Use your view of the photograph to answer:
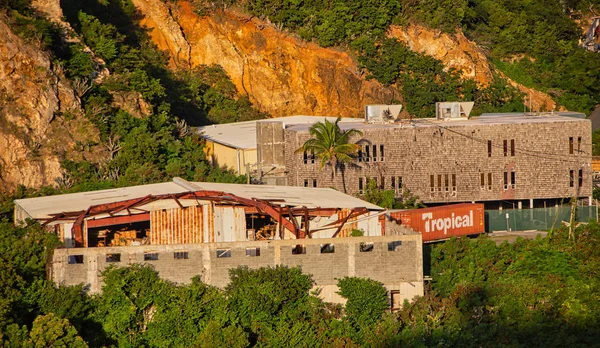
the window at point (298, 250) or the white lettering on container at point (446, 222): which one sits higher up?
the white lettering on container at point (446, 222)

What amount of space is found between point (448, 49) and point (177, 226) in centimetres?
4185

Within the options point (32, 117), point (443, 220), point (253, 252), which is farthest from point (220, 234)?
point (32, 117)

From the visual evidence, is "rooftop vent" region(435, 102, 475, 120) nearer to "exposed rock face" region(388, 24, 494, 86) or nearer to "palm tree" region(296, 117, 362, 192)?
"palm tree" region(296, 117, 362, 192)

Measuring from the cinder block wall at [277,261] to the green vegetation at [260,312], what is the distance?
371 mm

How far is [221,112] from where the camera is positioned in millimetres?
76938

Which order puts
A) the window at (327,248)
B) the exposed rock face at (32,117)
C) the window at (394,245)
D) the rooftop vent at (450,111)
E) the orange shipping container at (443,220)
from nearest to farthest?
the window at (327,248) < the window at (394,245) < the orange shipping container at (443,220) < the exposed rock face at (32,117) < the rooftop vent at (450,111)

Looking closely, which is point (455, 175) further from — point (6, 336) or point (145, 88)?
point (6, 336)

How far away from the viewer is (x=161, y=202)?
44969 millimetres

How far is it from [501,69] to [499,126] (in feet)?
92.8

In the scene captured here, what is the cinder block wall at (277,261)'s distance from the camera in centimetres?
4103

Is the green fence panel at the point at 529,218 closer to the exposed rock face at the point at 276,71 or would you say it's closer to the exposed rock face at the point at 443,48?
the exposed rock face at the point at 276,71

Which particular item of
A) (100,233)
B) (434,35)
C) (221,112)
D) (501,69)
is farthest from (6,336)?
(501,69)

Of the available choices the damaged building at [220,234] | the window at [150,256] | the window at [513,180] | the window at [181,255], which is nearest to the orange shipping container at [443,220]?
the damaged building at [220,234]

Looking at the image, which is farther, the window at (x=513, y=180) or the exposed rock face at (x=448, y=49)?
the exposed rock face at (x=448, y=49)
